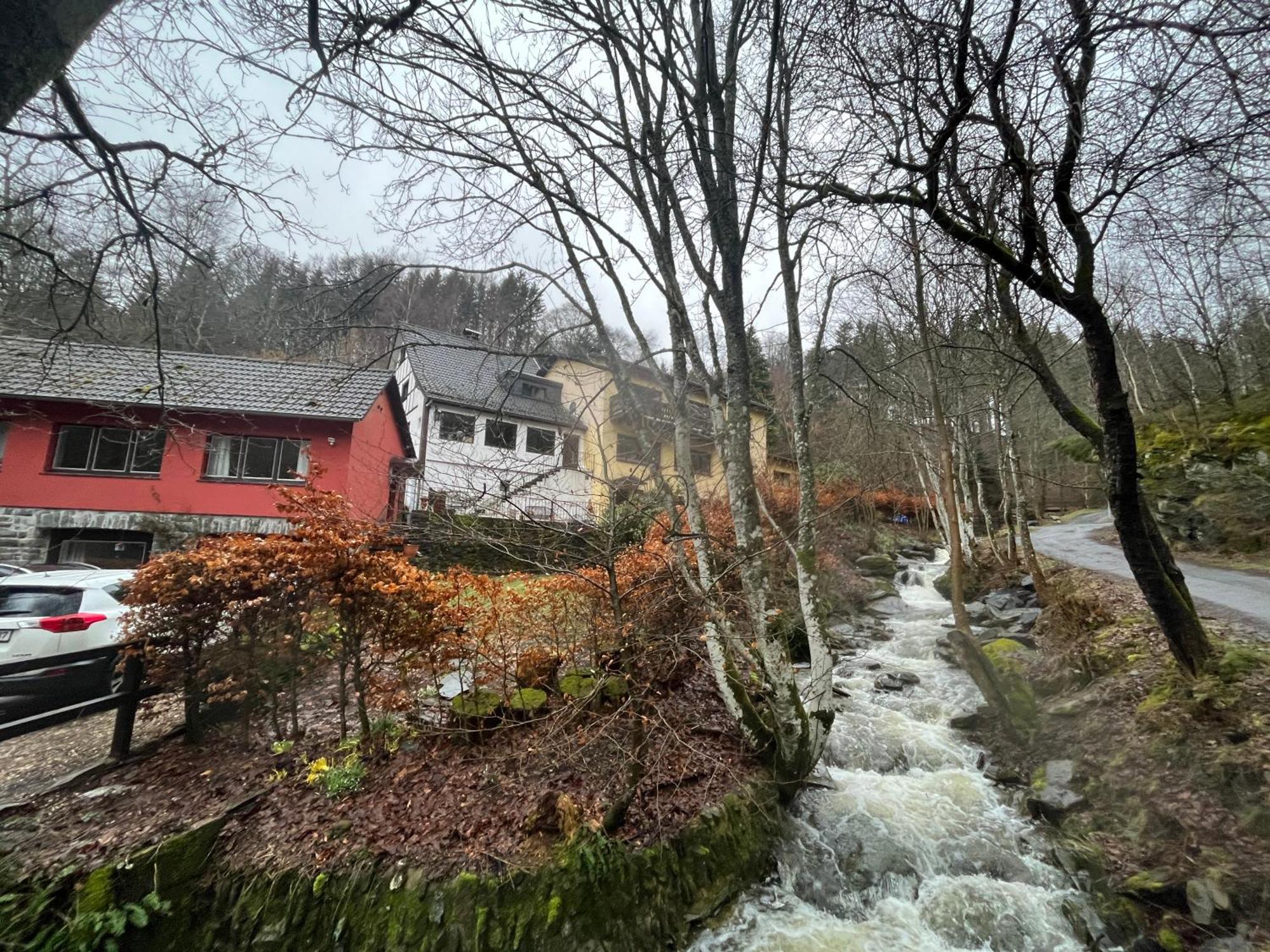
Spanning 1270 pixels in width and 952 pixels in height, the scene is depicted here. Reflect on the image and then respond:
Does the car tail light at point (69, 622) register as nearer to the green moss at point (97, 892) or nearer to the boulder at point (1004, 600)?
the green moss at point (97, 892)

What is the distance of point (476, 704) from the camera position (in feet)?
14.8

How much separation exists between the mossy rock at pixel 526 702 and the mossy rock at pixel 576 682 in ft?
0.68

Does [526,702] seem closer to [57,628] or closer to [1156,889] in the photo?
[1156,889]

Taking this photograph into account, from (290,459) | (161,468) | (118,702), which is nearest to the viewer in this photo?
(118,702)

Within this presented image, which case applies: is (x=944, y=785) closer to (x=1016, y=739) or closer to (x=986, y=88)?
(x=1016, y=739)

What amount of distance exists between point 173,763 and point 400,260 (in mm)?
5040

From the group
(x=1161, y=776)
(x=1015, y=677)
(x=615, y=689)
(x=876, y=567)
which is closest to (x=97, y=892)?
(x=615, y=689)

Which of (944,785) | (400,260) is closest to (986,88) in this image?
(400,260)

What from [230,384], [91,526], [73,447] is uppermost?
[230,384]

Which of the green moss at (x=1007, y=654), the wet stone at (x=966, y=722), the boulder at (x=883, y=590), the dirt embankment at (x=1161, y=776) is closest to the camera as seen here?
the dirt embankment at (x=1161, y=776)

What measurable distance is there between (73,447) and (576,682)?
16.1 m

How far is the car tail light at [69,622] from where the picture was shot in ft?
18.3

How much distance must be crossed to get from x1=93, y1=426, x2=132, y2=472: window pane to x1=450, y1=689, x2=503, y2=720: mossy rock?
559 inches

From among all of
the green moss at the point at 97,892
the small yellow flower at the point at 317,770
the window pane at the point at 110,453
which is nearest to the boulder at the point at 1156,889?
the small yellow flower at the point at 317,770
